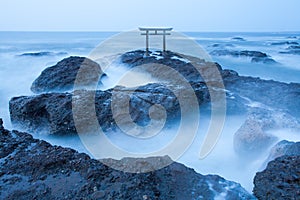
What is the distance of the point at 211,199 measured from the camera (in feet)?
8.70

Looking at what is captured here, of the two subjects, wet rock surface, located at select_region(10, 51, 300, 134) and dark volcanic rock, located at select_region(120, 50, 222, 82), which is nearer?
wet rock surface, located at select_region(10, 51, 300, 134)

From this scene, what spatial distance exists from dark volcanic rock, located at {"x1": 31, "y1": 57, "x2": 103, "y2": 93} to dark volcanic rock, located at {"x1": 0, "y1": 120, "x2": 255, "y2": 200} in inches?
166

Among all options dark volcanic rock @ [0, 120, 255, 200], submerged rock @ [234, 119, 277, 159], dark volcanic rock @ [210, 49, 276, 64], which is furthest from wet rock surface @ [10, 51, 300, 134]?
dark volcanic rock @ [210, 49, 276, 64]

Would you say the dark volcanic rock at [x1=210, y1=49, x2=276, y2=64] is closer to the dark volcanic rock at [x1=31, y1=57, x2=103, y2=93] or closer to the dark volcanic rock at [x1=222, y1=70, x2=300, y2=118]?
the dark volcanic rock at [x1=222, y1=70, x2=300, y2=118]

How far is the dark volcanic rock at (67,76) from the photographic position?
733 centimetres

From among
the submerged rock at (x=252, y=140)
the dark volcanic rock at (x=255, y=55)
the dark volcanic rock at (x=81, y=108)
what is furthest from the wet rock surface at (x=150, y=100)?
the dark volcanic rock at (x=255, y=55)

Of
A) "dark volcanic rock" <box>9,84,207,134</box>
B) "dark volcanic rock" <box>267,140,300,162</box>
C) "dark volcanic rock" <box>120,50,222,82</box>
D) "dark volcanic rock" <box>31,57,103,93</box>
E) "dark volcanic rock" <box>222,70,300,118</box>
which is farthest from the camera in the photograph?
"dark volcanic rock" <box>120,50,222,82</box>

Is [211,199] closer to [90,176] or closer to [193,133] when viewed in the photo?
[90,176]

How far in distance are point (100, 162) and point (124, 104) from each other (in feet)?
7.43

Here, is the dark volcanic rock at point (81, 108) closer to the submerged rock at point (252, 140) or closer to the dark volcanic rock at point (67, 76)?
the submerged rock at point (252, 140)

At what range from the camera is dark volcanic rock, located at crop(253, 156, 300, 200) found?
2.62 m

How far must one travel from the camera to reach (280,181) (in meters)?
2.78

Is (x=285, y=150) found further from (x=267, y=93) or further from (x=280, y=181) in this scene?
(x=267, y=93)

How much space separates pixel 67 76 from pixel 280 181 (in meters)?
6.51
